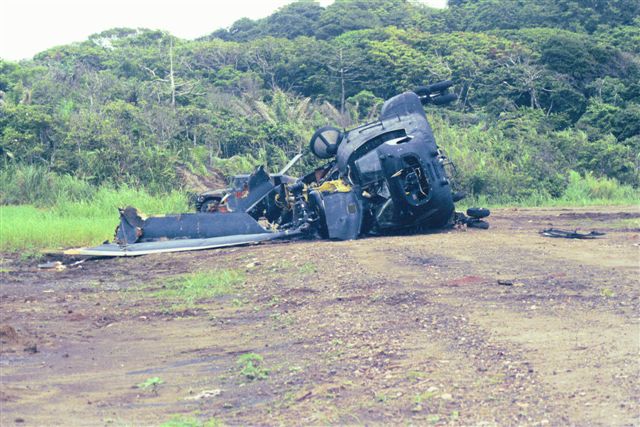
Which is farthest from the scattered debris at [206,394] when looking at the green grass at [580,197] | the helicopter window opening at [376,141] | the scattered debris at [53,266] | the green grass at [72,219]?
the green grass at [580,197]

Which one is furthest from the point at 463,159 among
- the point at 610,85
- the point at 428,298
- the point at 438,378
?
the point at 438,378

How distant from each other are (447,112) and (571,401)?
30.1m

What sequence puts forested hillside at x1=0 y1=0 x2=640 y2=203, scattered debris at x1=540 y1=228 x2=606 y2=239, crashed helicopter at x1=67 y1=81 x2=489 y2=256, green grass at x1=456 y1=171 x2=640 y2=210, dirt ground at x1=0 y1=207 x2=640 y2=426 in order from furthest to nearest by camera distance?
forested hillside at x1=0 y1=0 x2=640 y2=203, green grass at x1=456 y1=171 x2=640 y2=210, crashed helicopter at x1=67 y1=81 x2=489 y2=256, scattered debris at x1=540 y1=228 x2=606 y2=239, dirt ground at x1=0 y1=207 x2=640 y2=426

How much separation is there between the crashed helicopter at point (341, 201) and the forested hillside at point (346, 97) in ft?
24.6

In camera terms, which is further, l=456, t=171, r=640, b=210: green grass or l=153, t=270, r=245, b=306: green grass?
l=456, t=171, r=640, b=210: green grass

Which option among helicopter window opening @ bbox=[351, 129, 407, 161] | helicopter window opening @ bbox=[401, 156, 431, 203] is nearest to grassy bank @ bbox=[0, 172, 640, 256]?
helicopter window opening @ bbox=[351, 129, 407, 161]

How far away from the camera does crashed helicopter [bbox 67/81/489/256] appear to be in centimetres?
1591

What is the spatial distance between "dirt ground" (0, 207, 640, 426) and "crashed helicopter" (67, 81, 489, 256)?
78.4 inches

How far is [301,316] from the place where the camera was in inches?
374

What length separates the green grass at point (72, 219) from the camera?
17.7 metres

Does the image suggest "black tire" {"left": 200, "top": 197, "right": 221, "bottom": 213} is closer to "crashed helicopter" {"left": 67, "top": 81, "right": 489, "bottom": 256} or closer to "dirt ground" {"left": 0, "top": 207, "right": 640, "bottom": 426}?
"crashed helicopter" {"left": 67, "top": 81, "right": 489, "bottom": 256}

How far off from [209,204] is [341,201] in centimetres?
400

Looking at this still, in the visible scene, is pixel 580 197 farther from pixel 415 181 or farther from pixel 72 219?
pixel 72 219

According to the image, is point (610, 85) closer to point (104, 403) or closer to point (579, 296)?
point (579, 296)
